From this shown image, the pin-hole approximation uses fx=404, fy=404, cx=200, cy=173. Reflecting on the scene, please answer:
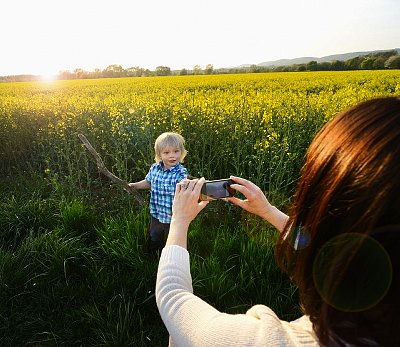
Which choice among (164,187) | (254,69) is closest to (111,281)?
(164,187)

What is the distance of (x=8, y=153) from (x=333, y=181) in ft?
20.9

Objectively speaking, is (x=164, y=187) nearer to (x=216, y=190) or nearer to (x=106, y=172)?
(x=106, y=172)

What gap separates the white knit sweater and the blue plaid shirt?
5.84 ft

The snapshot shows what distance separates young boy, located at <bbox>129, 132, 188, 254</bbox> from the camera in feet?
10.1

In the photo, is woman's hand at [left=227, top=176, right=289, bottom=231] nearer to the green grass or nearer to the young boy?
the green grass

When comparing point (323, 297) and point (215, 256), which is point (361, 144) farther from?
point (215, 256)

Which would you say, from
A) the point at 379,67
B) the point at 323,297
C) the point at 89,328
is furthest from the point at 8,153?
the point at 379,67

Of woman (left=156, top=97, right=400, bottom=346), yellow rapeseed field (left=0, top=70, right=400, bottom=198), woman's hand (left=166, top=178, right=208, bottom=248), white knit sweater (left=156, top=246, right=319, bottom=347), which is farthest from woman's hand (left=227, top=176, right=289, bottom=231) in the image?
yellow rapeseed field (left=0, top=70, right=400, bottom=198)

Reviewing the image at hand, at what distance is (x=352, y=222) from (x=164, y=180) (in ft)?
7.80

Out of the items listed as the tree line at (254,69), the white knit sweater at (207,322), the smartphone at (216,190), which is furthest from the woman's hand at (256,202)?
the tree line at (254,69)

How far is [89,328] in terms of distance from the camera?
8.46 ft

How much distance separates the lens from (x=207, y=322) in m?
1.08

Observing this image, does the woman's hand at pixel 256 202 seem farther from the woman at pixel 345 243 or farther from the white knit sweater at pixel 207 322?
the woman at pixel 345 243

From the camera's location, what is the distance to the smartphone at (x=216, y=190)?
1677mm
